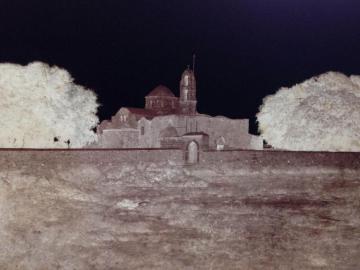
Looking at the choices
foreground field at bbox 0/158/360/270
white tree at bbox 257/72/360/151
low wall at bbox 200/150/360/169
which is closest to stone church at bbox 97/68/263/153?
white tree at bbox 257/72/360/151

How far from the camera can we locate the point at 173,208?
48.6 metres

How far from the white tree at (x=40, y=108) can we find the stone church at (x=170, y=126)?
8034 millimetres

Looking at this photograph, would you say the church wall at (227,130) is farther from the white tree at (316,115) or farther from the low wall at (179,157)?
the low wall at (179,157)

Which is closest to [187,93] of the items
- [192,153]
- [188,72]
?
[188,72]

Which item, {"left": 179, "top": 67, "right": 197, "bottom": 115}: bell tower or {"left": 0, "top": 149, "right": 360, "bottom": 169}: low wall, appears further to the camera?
{"left": 179, "top": 67, "right": 197, "bottom": 115}: bell tower

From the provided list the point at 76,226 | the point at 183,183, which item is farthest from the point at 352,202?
the point at 76,226

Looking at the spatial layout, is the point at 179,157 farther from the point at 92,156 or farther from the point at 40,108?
the point at 40,108

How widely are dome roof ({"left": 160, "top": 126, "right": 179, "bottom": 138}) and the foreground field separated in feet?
47.0

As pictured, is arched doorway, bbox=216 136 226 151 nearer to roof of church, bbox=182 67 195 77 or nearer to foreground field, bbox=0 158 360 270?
roof of church, bbox=182 67 195 77

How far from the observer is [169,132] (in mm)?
67625

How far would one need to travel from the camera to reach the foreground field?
45.0m

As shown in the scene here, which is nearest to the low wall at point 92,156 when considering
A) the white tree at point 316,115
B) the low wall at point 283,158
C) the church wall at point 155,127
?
the low wall at point 283,158

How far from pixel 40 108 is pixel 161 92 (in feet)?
63.4

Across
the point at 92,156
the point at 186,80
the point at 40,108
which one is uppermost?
the point at 186,80
